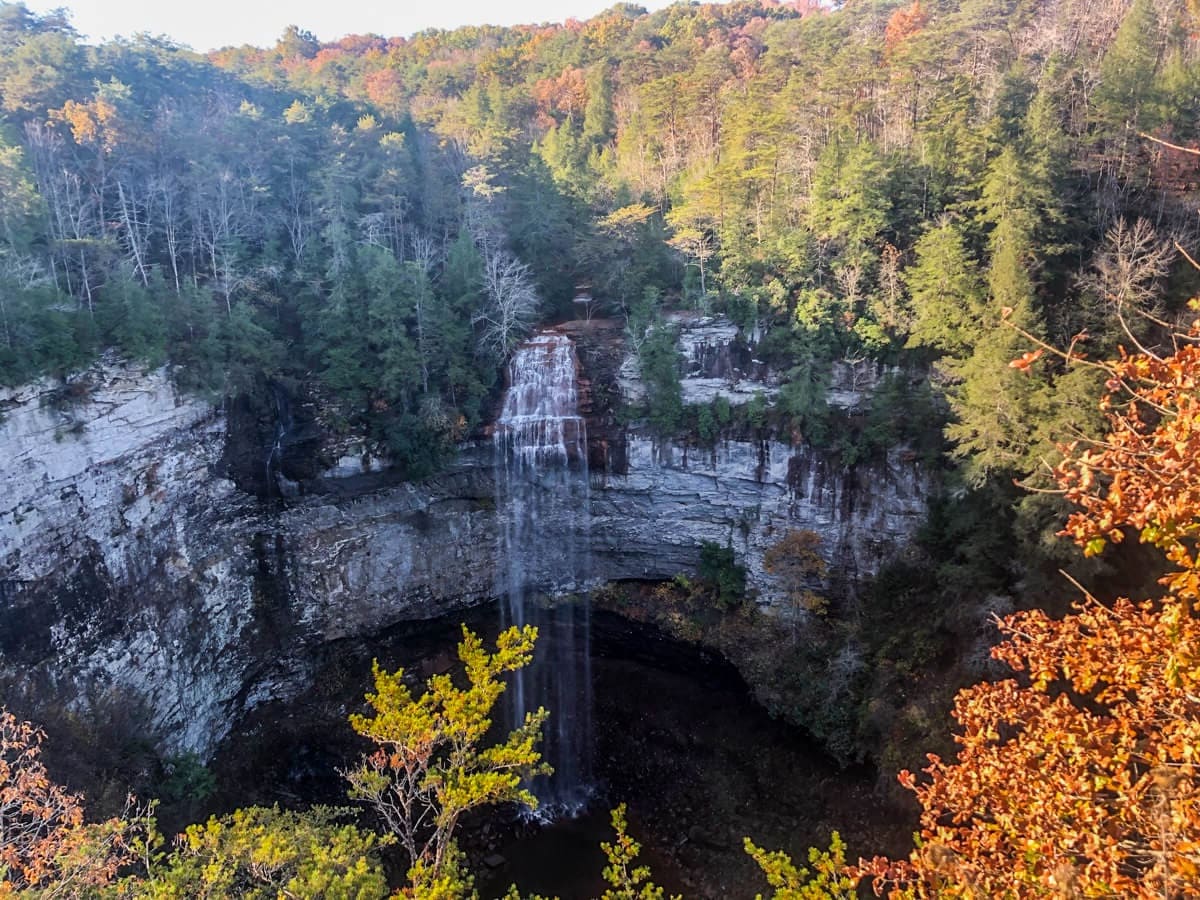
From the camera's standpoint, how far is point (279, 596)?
1850cm

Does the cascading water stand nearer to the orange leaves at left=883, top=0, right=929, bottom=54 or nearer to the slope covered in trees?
the slope covered in trees

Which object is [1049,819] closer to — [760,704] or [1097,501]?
[1097,501]

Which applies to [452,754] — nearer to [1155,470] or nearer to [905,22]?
[1155,470]

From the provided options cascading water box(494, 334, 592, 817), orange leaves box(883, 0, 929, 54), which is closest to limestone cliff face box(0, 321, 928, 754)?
cascading water box(494, 334, 592, 817)

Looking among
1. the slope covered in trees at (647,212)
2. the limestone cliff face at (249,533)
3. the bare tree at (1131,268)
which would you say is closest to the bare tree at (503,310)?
the slope covered in trees at (647,212)

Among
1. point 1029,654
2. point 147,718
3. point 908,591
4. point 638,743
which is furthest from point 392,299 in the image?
point 1029,654

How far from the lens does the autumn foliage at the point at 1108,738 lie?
12.1 ft

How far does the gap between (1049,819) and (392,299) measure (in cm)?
1798

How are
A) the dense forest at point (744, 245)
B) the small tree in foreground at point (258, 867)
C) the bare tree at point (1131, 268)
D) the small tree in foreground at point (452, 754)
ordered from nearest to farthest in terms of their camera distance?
the small tree in foreground at point (452, 754), the small tree in foreground at point (258, 867), the bare tree at point (1131, 268), the dense forest at point (744, 245)

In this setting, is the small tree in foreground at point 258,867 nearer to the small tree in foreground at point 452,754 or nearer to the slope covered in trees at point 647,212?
the small tree in foreground at point 452,754

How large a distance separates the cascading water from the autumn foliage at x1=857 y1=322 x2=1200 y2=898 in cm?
1504

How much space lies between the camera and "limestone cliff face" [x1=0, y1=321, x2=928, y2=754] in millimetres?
13727

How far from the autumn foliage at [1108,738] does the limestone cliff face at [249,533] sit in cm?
1273

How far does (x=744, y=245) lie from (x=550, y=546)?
35.4ft
